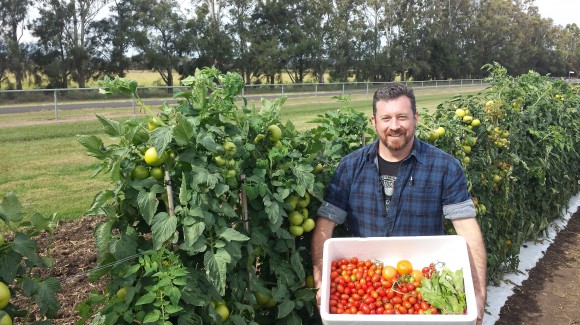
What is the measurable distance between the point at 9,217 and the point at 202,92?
0.86 m

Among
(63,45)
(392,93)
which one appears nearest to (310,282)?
(392,93)

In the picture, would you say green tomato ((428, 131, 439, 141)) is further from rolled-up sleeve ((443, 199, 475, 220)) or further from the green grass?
the green grass

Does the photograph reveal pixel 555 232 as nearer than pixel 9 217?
No

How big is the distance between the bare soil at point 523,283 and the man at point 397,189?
6.73 ft

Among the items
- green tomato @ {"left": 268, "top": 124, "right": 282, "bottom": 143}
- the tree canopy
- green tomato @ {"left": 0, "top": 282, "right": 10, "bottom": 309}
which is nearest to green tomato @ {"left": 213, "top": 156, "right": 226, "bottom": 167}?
green tomato @ {"left": 268, "top": 124, "right": 282, "bottom": 143}

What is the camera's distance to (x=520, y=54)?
257ft

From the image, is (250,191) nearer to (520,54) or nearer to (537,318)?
(537,318)

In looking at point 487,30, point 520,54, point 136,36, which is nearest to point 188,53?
point 136,36

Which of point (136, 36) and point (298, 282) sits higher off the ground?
point (136, 36)

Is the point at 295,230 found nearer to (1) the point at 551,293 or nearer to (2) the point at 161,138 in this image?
(2) the point at 161,138

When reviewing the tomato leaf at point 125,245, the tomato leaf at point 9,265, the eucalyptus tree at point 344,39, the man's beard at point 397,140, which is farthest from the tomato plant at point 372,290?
the eucalyptus tree at point 344,39

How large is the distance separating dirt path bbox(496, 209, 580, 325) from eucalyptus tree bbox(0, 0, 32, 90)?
111 ft

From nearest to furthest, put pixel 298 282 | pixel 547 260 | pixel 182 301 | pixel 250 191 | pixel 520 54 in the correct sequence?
pixel 182 301 < pixel 250 191 < pixel 298 282 < pixel 547 260 < pixel 520 54

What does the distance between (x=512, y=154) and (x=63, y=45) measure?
36.0 metres
